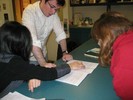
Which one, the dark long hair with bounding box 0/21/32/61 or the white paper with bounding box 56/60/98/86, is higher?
the dark long hair with bounding box 0/21/32/61

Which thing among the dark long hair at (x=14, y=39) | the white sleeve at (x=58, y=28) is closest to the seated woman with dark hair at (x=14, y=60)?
the dark long hair at (x=14, y=39)

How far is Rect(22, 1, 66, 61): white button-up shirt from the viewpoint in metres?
1.78

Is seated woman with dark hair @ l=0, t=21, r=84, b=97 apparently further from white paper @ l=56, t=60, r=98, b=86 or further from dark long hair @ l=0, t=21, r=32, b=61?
white paper @ l=56, t=60, r=98, b=86

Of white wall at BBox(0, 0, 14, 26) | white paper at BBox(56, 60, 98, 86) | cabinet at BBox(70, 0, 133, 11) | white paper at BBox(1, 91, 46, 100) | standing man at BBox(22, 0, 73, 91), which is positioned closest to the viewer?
white paper at BBox(1, 91, 46, 100)

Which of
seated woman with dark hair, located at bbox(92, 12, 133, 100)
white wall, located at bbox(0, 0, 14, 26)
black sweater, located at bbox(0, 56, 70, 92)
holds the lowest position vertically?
black sweater, located at bbox(0, 56, 70, 92)

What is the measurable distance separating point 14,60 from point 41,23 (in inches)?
33.9

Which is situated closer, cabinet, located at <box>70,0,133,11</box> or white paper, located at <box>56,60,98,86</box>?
white paper, located at <box>56,60,98,86</box>

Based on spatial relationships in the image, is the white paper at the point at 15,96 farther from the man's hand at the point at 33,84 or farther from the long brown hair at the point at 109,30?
the long brown hair at the point at 109,30

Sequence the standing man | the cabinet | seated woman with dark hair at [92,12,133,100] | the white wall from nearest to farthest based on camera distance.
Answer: seated woman with dark hair at [92,12,133,100] → the standing man → the cabinet → the white wall

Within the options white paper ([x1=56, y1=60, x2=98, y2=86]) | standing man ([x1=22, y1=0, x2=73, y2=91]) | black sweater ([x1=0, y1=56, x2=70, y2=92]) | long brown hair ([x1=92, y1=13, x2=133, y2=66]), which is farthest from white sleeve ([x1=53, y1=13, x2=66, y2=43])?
long brown hair ([x1=92, y1=13, x2=133, y2=66])

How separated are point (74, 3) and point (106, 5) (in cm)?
63

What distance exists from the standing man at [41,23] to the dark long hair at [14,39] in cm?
42

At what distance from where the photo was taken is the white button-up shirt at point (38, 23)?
5.83 ft

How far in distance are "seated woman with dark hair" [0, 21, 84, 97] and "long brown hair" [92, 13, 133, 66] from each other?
0.44 meters
